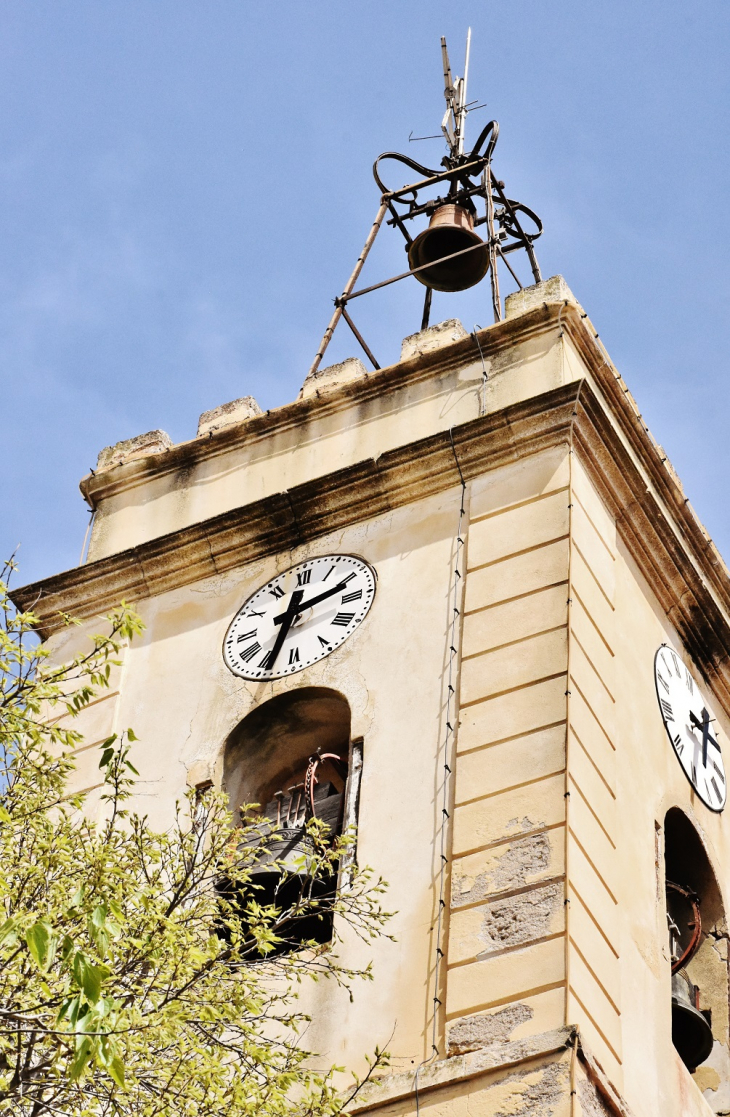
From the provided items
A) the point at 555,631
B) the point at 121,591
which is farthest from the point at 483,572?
→ the point at 121,591

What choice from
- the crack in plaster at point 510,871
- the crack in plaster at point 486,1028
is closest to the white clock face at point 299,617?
the crack in plaster at point 510,871

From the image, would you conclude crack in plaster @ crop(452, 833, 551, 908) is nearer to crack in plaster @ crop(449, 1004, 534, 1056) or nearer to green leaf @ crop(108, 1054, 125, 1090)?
crack in plaster @ crop(449, 1004, 534, 1056)

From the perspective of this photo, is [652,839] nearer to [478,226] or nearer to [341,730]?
[341,730]

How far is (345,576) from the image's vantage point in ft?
50.3

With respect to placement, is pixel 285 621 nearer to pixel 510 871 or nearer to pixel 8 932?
pixel 510 871

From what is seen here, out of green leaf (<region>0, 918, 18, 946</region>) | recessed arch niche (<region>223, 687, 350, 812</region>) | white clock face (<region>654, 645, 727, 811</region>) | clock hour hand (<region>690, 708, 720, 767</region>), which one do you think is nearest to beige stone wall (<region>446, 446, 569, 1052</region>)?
recessed arch niche (<region>223, 687, 350, 812</region>)

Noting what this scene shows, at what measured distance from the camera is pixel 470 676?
13867 mm

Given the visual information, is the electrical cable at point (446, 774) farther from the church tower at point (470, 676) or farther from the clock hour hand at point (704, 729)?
the clock hour hand at point (704, 729)

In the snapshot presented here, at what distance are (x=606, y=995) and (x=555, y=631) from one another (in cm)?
257

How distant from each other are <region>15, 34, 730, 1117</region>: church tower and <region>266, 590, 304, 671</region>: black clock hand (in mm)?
26

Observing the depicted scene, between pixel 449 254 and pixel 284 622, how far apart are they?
14.5 feet

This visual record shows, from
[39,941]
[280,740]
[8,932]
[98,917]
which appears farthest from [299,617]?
[39,941]

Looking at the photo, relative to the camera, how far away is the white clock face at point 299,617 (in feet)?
49.2

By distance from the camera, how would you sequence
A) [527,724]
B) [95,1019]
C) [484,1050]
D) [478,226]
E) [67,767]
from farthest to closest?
[478,226] < [527,724] < [484,1050] < [67,767] < [95,1019]
